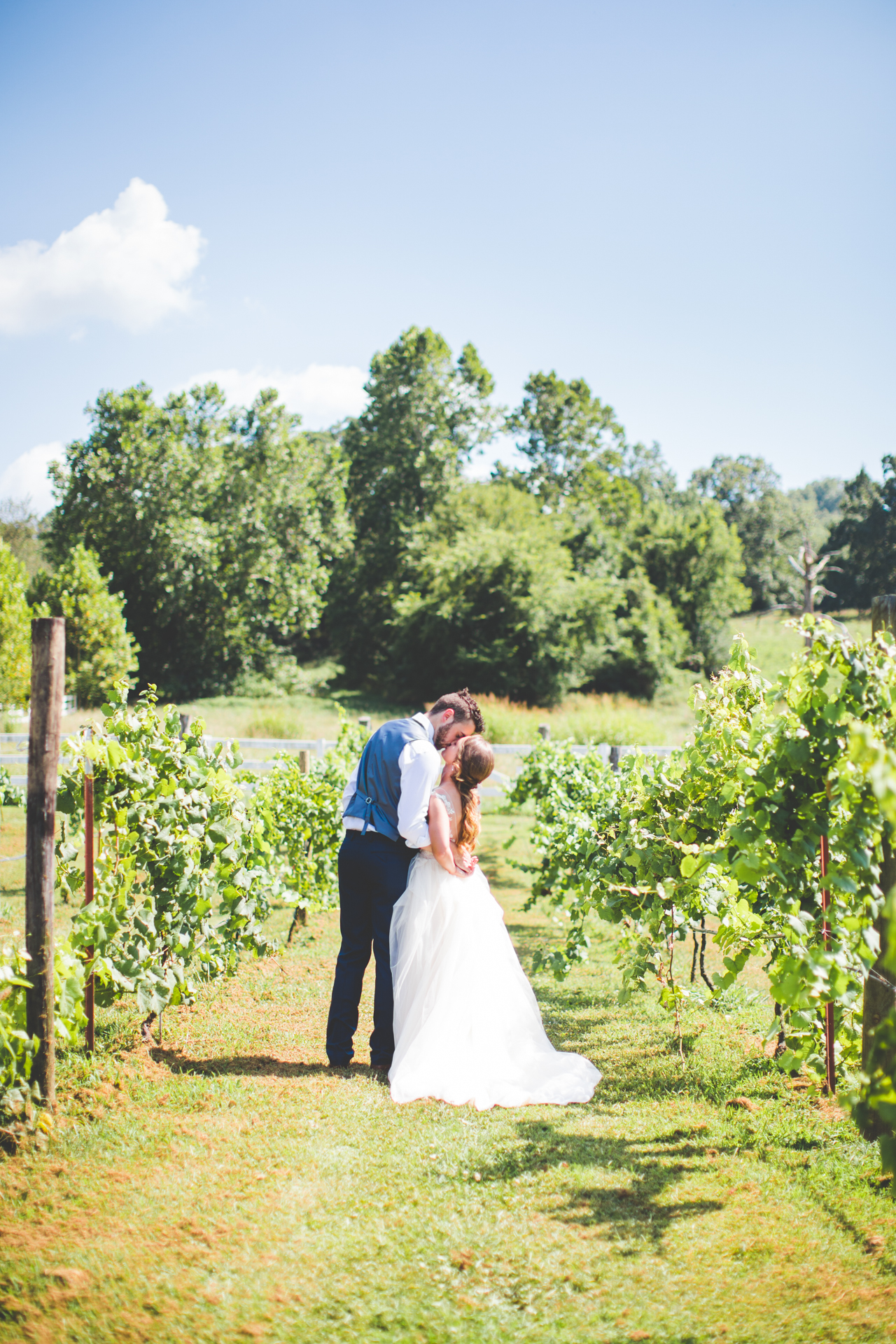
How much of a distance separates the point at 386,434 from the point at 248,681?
1392 cm

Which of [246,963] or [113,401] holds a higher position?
[113,401]

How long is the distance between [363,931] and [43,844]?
167cm

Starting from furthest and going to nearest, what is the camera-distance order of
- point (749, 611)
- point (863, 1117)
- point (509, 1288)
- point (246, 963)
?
point (749, 611) → point (246, 963) → point (509, 1288) → point (863, 1117)

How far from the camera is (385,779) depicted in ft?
14.1

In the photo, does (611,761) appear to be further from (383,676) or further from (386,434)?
(386,434)

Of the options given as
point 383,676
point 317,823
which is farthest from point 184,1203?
point 383,676

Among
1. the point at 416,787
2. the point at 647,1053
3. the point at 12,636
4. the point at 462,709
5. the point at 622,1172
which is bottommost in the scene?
the point at 647,1053

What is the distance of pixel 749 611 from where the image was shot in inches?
2323

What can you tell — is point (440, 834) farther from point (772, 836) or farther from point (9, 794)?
point (9, 794)

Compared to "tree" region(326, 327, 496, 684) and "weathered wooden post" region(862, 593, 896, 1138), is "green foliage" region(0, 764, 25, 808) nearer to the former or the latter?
"weathered wooden post" region(862, 593, 896, 1138)

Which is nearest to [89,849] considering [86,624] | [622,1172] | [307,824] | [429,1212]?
[429,1212]

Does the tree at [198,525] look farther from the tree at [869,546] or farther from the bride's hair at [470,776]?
the tree at [869,546]

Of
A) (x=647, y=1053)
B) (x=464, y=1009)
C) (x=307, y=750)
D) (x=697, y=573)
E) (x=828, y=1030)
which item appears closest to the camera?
(x=828, y=1030)

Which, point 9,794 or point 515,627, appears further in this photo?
point 515,627
